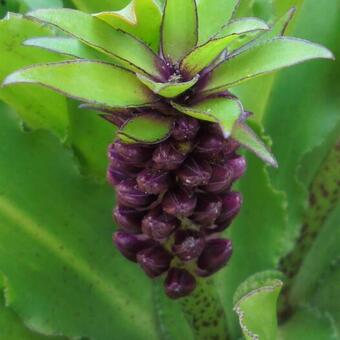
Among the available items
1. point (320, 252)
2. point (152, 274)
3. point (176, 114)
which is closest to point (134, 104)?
point (176, 114)

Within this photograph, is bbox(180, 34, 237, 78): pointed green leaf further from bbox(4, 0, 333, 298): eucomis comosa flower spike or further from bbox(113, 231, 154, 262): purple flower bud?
bbox(113, 231, 154, 262): purple flower bud

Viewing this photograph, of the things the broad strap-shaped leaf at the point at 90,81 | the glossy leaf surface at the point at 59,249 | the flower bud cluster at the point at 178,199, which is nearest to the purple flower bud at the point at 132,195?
the flower bud cluster at the point at 178,199

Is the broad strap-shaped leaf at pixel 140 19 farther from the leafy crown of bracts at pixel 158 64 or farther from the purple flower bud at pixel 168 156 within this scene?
the purple flower bud at pixel 168 156

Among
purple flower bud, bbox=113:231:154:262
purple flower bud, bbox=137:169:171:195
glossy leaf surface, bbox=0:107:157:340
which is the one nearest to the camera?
purple flower bud, bbox=137:169:171:195

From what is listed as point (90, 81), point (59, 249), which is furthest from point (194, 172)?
point (59, 249)

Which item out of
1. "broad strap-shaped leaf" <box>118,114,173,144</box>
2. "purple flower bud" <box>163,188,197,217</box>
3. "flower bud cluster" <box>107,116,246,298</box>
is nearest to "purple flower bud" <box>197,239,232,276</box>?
"flower bud cluster" <box>107,116,246,298</box>

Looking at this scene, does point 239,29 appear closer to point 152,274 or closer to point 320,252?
point 152,274
